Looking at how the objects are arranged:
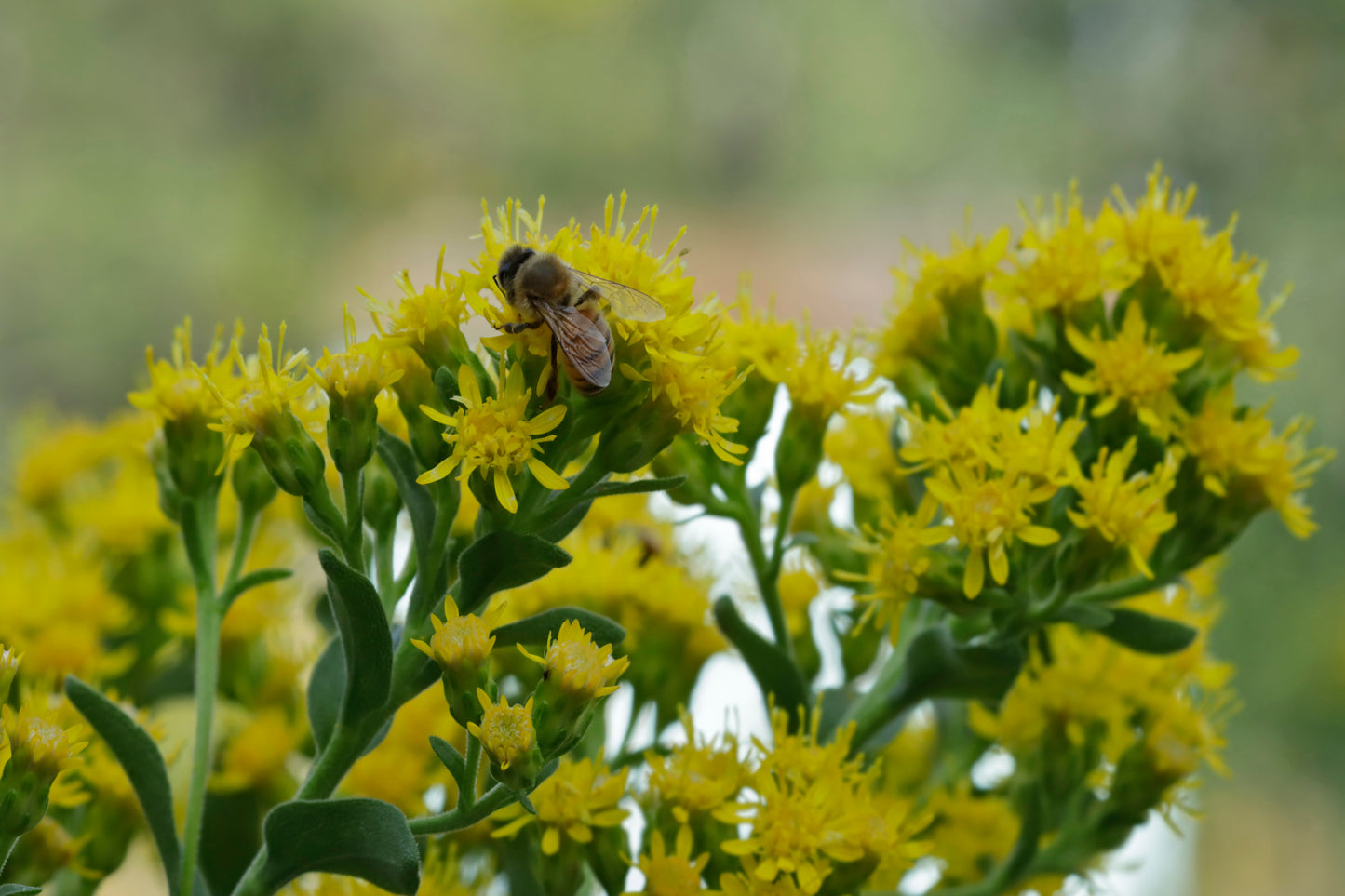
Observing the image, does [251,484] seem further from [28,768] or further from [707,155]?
[707,155]

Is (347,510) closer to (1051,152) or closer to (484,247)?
(484,247)

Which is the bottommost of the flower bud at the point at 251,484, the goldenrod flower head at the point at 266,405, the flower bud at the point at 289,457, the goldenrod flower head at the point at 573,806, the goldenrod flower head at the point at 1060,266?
the goldenrod flower head at the point at 573,806

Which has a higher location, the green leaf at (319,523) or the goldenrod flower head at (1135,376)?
the goldenrod flower head at (1135,376)

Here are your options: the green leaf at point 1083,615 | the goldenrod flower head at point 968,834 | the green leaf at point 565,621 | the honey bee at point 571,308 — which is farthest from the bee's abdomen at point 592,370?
the goldenrod flower head at point 968,834

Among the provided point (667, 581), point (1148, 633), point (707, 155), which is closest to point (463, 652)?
point (667, 581)

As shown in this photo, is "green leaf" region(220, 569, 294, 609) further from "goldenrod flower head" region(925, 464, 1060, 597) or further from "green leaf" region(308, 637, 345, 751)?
"goldenrod flower head" region(925, 464, 1060, 597)

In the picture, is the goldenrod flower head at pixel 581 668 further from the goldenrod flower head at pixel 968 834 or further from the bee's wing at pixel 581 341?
the goldenrod flower head at pixel 968 834

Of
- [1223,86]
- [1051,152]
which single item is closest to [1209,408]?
[1223,86]
